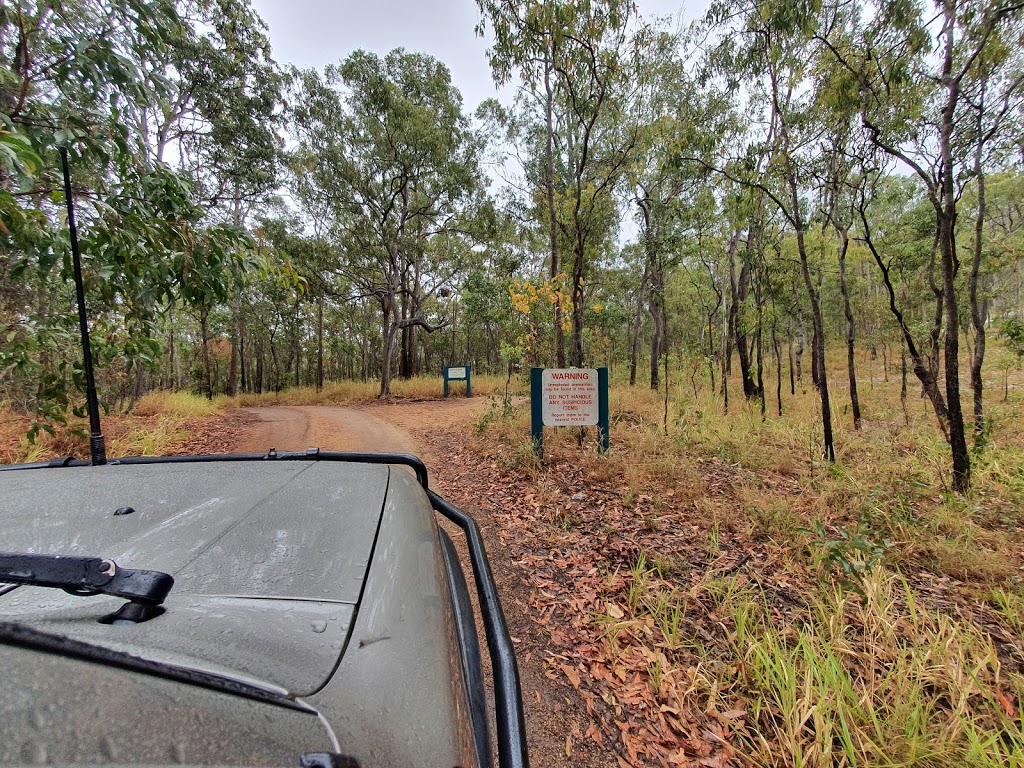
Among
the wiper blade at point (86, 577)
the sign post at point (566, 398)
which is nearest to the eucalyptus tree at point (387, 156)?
the sign post at point (566, 398)

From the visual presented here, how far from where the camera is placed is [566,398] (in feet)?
16.7

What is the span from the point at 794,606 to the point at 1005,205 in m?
22.6

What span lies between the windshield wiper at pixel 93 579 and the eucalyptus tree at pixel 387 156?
13.3 metres

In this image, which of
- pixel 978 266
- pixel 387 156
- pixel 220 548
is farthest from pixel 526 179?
pixel 220 548

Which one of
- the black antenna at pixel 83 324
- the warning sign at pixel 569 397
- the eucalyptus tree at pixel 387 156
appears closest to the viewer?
the black antenna at pixel 83 324

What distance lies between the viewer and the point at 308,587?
0.83 meters

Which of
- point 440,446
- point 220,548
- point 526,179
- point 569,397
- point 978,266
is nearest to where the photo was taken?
point 220,548

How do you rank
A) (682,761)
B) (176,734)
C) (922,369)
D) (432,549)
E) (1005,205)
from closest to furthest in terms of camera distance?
(176,734), (432,549), (682,761), (922,369), (1005,205)

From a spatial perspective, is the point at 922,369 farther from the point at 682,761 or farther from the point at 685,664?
the point at 682,761

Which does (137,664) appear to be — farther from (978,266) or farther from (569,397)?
(978,266)

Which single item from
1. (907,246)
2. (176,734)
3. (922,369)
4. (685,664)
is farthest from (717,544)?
(907,246)

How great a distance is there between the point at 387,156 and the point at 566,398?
1134 centimetres

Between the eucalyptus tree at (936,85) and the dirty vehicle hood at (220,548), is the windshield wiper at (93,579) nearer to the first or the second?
the dirty vehicle hood at (220,548)

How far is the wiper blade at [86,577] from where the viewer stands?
61 centimetres
